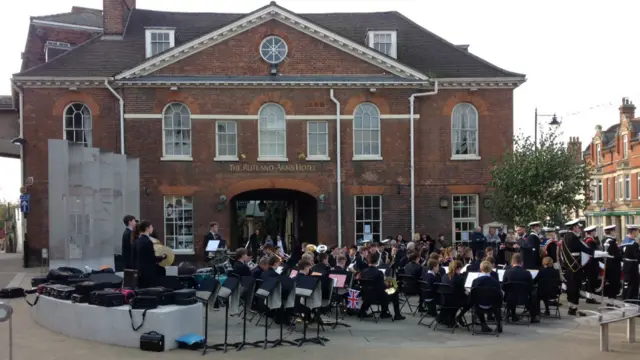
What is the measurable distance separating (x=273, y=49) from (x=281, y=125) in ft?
10.3

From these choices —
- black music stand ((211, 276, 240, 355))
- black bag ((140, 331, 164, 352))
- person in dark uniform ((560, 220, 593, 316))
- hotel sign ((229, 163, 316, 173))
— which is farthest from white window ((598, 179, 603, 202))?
black bag ((140, 331, 164, 352))

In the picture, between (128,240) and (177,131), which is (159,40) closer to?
(177,131)

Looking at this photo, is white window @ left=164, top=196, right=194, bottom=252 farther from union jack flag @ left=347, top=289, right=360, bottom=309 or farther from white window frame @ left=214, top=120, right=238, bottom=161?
union jack flag @ left=347, top=289, right=360, bottom=309

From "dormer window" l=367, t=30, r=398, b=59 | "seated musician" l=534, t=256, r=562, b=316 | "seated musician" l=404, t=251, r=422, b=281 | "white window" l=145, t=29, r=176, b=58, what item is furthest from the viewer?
"dormer window" l=367, t=30, r=398, b=59

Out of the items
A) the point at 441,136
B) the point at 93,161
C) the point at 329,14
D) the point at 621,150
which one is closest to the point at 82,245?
the point at 93,161

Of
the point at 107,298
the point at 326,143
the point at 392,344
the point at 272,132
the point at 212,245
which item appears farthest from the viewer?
the point at 326,143

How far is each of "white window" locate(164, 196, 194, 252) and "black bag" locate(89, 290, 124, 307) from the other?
626 inches

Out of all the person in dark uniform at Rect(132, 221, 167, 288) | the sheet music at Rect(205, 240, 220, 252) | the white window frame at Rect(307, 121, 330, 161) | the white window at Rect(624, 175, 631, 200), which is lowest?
the sheet music at Rect(205, 240, 220, 252)

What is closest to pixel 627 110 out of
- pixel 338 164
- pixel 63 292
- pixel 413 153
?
pixel 413 153

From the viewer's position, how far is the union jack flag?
14695 mm

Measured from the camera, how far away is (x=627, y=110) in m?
53.1

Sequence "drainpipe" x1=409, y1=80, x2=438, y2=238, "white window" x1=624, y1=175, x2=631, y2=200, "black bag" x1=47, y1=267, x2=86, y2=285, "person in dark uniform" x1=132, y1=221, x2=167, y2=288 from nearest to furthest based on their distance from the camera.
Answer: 1. "person in dark uniform" x1=132, y1=221, x2=167, y2=288
2. "black bag" x1=47, y1=267, x2=86, y2=285
3. "drainpipe" x1=409, y1=80, x2=438, y2=238
4. "white window" x1=624, y1=175, x2=631, y2=200

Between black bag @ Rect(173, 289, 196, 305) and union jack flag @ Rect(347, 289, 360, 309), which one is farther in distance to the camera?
union jack flag @ Rect(347, 289, 360, 309)

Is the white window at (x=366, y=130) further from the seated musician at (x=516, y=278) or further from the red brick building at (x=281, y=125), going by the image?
the seated musician at (x=516, y=278)
